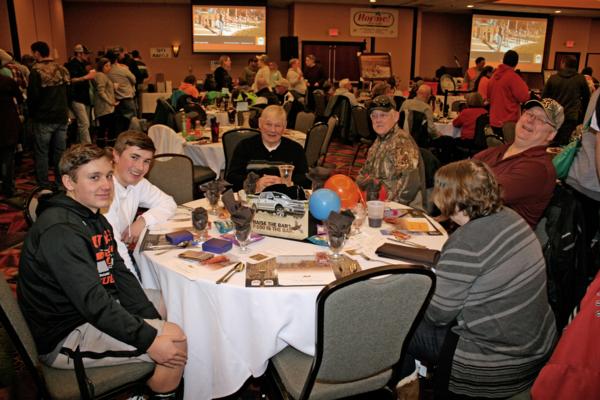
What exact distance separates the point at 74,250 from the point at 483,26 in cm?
1622

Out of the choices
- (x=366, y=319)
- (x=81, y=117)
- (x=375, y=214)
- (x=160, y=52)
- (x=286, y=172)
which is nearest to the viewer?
(x=366, y=319)

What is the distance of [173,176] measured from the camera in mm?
3494

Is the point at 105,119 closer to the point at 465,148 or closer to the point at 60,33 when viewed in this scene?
the point at 60,33

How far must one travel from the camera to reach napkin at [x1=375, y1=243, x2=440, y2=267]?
213 centimetres

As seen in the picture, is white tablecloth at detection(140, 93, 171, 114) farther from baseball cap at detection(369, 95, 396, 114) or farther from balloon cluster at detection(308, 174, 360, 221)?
balloon cluster at detection(308, 174, 360, 221)

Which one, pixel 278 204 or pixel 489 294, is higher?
pixel 278 204

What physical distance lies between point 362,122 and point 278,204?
5.84 metres

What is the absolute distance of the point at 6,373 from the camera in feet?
6.34

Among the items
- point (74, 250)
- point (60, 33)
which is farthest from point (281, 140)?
point (60, 33)

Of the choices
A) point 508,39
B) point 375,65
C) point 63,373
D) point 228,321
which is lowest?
point 63,373

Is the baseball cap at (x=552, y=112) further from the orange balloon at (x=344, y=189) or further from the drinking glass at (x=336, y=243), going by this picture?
the drinking glass at (x=336, y=243)

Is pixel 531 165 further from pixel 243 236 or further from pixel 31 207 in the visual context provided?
pixel 31 207

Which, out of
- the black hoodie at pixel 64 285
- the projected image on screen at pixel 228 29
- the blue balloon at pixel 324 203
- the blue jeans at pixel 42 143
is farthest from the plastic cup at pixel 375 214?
the projected image on screen at pixel 228 29

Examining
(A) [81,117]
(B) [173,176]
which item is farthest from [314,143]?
(A) [81,117]
